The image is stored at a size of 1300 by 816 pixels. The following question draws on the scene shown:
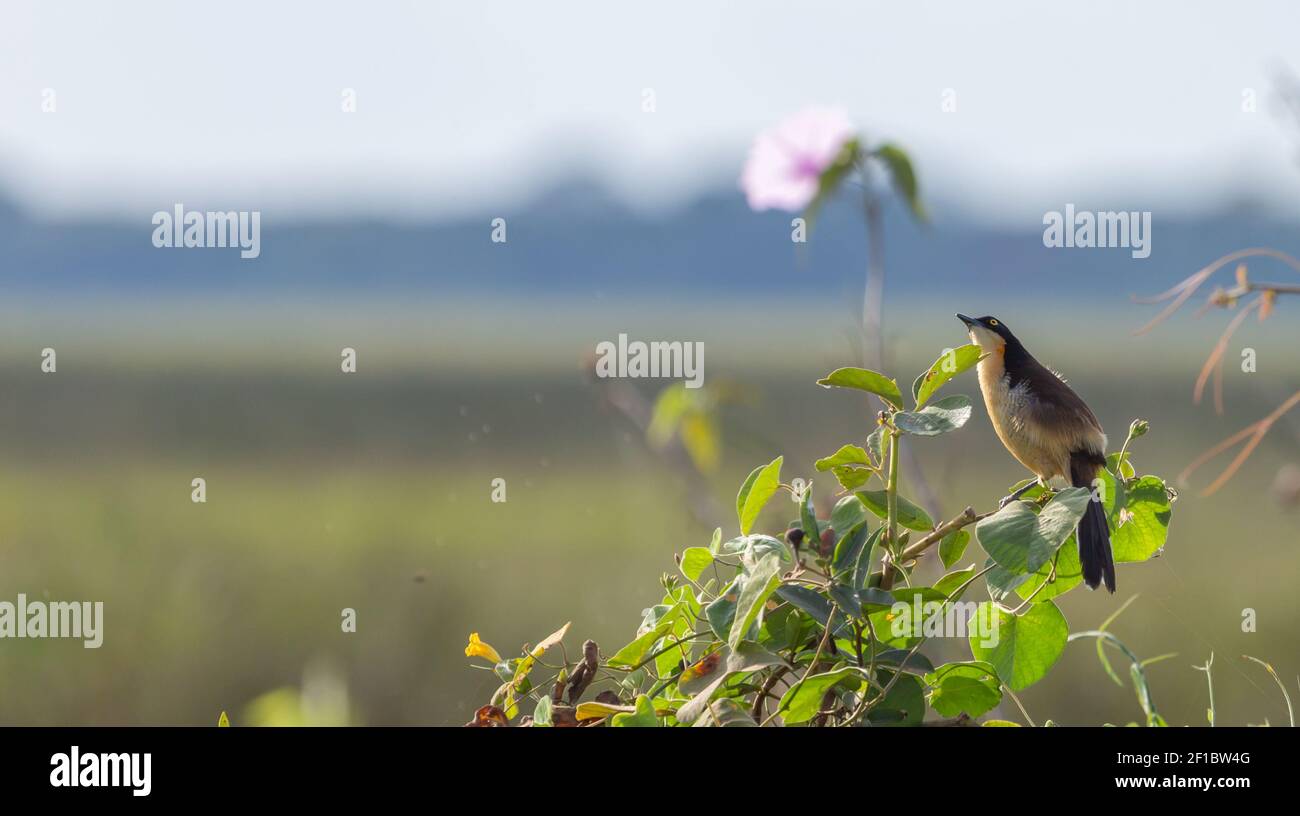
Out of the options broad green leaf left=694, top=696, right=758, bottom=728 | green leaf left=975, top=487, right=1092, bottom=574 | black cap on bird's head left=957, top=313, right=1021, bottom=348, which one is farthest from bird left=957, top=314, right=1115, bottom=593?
broad green leaf left=694, top=696, right=758, bottom=728

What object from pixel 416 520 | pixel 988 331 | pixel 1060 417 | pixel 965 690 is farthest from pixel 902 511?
pixel 416 520

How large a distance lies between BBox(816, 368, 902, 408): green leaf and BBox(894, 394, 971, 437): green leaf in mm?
20

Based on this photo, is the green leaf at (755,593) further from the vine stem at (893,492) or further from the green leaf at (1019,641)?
the green leaf at (1019,641)

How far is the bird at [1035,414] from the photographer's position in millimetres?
1570

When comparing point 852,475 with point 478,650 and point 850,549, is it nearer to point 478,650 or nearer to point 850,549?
point 850,549

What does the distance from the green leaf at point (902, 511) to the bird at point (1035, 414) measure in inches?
9.8

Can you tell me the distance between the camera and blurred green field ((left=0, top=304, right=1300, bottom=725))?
8.00 metres

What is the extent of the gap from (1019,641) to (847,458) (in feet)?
0.78

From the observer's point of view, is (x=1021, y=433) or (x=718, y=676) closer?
(x=718, y=676)

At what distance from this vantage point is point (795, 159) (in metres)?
1.94

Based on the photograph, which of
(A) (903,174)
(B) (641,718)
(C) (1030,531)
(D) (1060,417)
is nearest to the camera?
(B) (641,718)

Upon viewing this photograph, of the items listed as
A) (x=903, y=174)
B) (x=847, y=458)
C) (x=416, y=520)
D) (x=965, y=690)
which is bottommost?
(x=416, y=520)

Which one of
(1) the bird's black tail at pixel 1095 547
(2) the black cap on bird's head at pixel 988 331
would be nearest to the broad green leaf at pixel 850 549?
(1) the bird's black tail at pixel 1095 547

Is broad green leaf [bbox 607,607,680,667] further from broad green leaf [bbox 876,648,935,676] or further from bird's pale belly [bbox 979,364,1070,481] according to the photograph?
bird's pale belly [bbox 979,364,1070,481]
